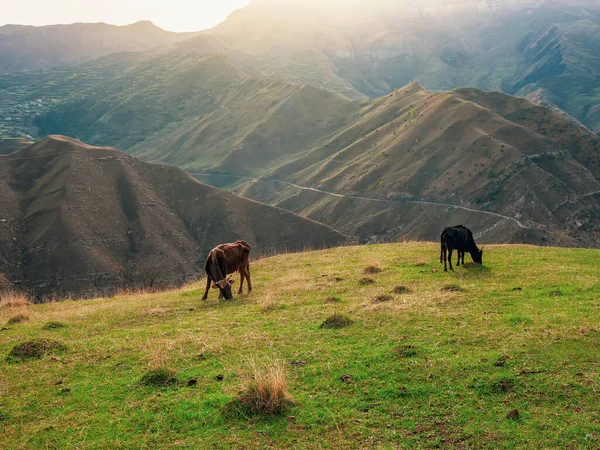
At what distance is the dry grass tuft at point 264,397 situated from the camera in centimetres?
984

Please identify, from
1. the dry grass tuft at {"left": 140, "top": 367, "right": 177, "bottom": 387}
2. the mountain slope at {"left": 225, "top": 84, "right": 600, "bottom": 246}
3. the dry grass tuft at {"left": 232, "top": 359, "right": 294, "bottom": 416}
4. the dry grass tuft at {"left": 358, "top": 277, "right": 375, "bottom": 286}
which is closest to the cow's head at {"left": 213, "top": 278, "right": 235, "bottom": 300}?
the dry grass tuft at {"left": 358, "top": 277, "right": 375, "bottom": 286}

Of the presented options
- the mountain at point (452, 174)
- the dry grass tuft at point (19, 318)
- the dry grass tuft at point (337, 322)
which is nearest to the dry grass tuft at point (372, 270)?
the dry grass tuft at point (337, 322)

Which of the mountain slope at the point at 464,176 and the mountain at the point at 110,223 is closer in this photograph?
the mountain at the point at 110,223

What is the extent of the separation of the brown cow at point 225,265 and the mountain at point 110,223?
1716 inches

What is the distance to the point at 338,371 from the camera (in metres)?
11.6

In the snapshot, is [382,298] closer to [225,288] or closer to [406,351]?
[406,351]

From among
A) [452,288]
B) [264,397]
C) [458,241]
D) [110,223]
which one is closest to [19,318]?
[264,397]

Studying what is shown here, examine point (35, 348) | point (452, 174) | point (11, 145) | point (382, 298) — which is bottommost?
point (35, 348)

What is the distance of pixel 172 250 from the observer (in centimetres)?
8506

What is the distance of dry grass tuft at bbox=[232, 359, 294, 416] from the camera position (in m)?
9.84

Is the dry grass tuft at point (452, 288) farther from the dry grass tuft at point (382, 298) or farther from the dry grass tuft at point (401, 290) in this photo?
the dry grass tuft at point (382, 298)

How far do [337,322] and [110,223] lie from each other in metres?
77.0

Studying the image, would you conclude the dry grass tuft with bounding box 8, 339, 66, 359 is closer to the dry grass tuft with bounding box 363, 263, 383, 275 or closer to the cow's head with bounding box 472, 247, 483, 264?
the dry grass tuft with bounding box 363, 263, 383, 275

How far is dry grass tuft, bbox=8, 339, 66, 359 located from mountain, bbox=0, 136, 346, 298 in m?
50.7
